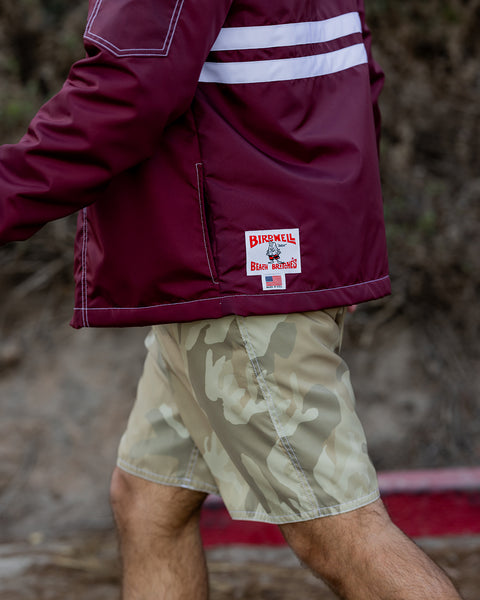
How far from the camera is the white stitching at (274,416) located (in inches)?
68.9

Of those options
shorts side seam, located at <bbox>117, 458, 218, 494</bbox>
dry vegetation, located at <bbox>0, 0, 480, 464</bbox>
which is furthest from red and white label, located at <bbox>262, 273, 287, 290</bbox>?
dry vegetation, located at <bbox>0, 0, 480, 464</bbox>

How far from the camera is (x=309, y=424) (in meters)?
1.76

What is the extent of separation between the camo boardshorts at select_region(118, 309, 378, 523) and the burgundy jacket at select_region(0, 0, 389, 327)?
0.08 meters

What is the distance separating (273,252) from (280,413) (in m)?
0.36

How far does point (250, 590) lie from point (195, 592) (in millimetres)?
1066

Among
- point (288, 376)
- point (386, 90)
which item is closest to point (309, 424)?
point (288, 376)

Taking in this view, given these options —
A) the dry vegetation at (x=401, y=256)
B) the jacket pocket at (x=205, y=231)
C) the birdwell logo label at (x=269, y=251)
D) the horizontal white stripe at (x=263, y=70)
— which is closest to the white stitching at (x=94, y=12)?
the horizontal white stripe at (x=263, y=70)

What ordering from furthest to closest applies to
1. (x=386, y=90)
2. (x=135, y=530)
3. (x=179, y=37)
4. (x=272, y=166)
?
(x=386, y=90)
(x=135, y=530)
(x=272, y=166)
(x=179, y=37)

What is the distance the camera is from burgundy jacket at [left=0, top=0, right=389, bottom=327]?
160 cm

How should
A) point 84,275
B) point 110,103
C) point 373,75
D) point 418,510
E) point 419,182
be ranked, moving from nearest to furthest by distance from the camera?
point 110,103
point 84,275
point 373,75
point 418,510
point 419,182

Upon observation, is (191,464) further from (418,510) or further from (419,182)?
(419,182)

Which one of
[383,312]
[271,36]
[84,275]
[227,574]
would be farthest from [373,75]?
[383,312]

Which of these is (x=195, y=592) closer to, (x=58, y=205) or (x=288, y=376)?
(x=288, y=376)

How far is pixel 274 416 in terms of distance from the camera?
1.76 meters
